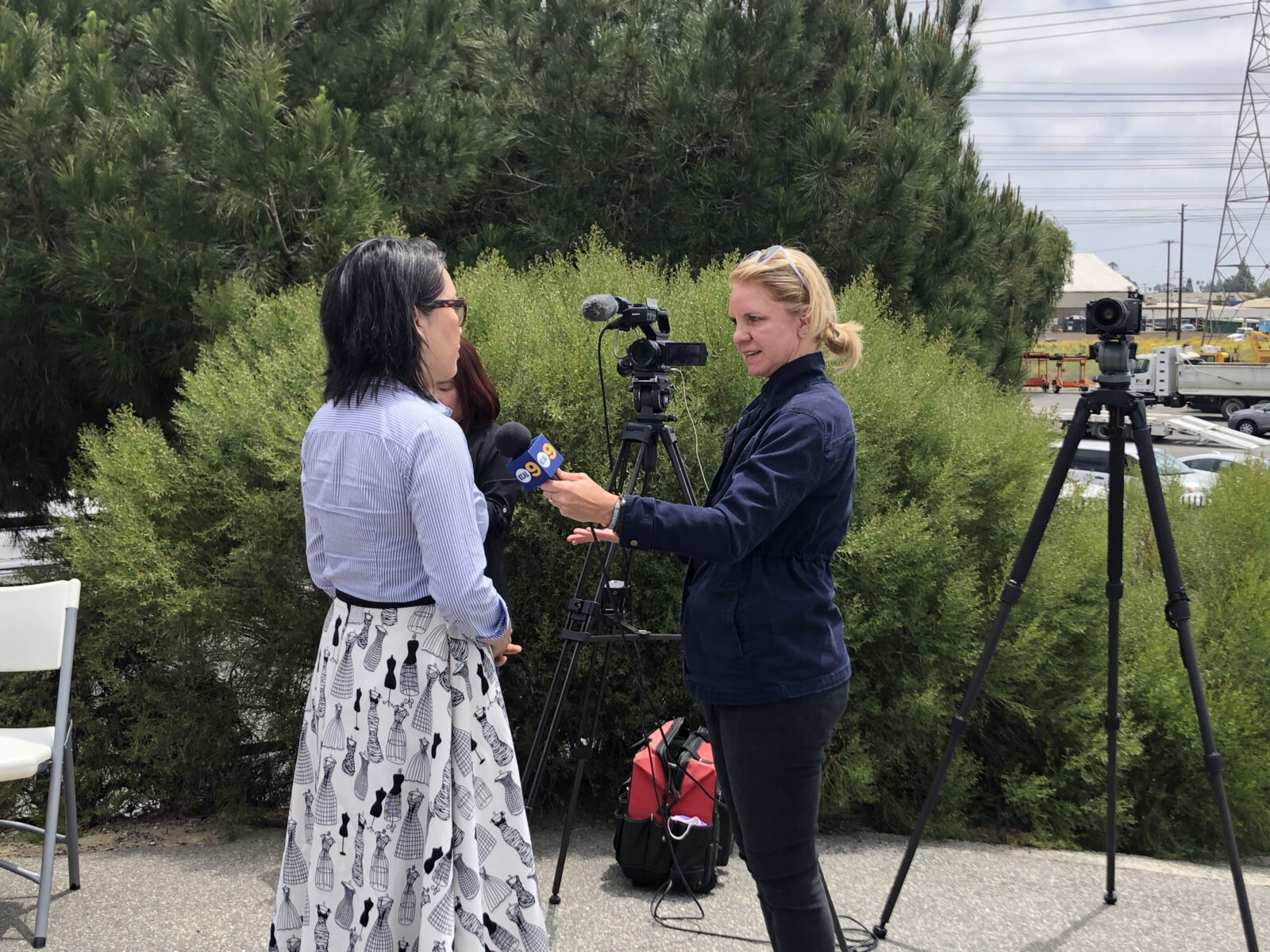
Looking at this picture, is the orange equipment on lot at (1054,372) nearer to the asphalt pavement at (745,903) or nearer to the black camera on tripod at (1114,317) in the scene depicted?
the asphalt pavement at (745,903)

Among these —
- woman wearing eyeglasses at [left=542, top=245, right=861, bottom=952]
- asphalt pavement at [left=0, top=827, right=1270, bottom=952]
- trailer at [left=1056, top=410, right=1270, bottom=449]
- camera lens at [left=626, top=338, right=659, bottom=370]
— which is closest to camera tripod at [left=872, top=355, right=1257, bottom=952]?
asphalt pavement at [left=0, top=827, right=1270, bottom=952]

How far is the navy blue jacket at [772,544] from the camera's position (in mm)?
1952

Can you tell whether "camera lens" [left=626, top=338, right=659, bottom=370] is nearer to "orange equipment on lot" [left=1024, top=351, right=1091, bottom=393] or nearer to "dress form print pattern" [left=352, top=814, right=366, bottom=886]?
"dress form print pattern" [left=352, top=814, right=366, bottom=886]

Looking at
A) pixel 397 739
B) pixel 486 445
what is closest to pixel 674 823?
pixel 486 445

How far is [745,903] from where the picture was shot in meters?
3.39

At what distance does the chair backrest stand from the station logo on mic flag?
7.29 ft

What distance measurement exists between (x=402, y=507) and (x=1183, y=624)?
2.22 metres

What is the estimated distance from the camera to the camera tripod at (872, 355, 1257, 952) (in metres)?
2.90

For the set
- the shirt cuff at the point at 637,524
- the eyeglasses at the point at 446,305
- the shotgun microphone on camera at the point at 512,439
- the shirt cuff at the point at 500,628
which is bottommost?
the shirt cuff at the point at 500,628

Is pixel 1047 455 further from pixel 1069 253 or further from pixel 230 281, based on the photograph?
pixel 1069 253

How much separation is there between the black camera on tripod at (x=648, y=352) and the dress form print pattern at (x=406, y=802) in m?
1.07

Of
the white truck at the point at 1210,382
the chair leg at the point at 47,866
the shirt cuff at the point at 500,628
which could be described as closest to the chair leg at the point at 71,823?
the chair leg at the point at 47,866

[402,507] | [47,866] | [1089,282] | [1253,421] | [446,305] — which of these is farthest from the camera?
[1089,282]

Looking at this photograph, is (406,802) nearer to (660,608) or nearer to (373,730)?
(373,730)
